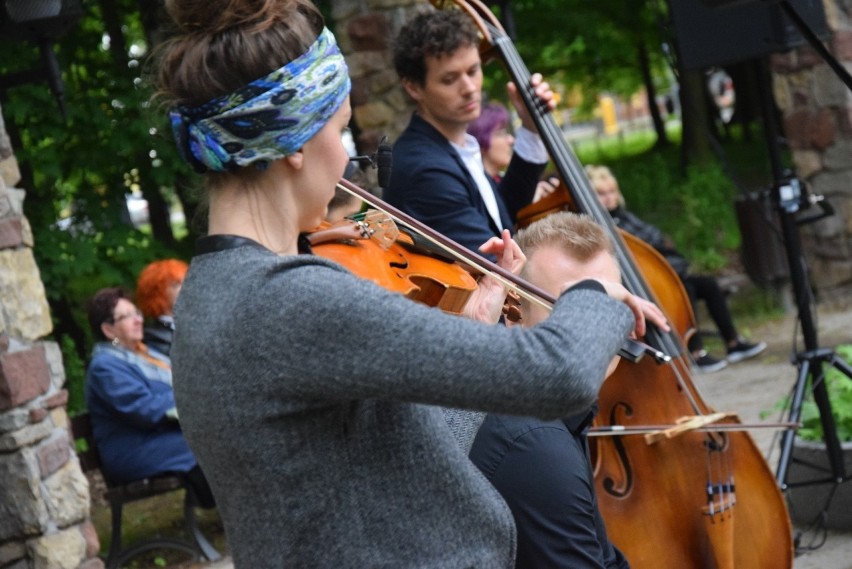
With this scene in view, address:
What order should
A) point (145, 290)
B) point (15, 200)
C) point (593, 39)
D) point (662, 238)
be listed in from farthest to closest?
point (593, 39) < point (662, 238) < point (145, 290) < point (15, 200)

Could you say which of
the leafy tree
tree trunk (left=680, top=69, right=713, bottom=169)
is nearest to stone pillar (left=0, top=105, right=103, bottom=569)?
the leafy tree

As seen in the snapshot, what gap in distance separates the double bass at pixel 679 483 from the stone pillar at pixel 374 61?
12.9 ft

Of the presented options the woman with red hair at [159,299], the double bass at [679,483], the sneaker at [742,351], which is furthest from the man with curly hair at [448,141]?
the sneaker at [742,351]

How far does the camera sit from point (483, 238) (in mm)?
3121

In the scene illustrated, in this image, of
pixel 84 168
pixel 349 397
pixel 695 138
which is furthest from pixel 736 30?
pixel 695 138

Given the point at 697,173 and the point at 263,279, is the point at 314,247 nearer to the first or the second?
the point at 263,279

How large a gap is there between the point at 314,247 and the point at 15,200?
7.92ft

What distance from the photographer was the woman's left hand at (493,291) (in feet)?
7.01

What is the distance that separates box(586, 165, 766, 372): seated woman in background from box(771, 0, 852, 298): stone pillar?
2.46ft

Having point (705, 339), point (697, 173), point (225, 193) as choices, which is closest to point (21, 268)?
point (225, 193)

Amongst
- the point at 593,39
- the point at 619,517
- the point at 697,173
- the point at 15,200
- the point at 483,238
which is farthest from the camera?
the point at 593,39

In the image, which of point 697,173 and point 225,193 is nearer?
point 225,193

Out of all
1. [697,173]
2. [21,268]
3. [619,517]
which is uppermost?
[21,268]

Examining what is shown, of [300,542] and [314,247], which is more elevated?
[314,247]
